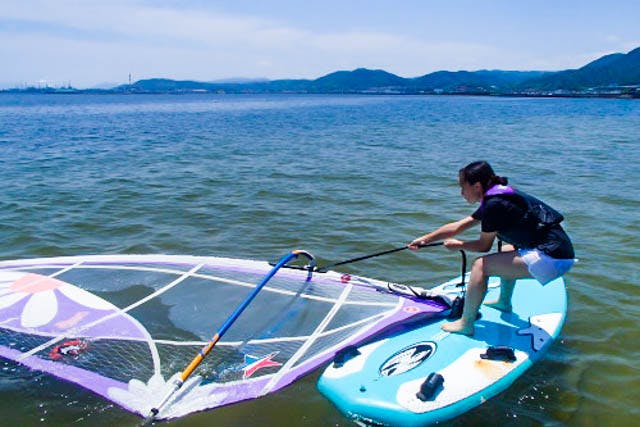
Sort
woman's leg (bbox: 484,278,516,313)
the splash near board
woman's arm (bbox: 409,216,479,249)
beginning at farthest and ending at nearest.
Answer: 1. woman's leg (bbox: 484,278,516,313)
2. woman's arm (bbox: 409,216,479,249)
3. the splash near board

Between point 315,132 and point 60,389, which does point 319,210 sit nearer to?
point 60,389

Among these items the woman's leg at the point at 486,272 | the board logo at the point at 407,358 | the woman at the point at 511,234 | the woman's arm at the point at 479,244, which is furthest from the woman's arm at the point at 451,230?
the board logo at the point at 407,358

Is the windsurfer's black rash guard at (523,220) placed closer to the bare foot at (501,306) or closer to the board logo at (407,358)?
the bare foot at (501,306)

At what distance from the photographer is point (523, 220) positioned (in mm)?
4543

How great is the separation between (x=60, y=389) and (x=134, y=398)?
0.89m

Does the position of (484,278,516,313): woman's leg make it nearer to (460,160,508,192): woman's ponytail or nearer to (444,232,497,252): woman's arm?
(444,232,497,252): woman's arm

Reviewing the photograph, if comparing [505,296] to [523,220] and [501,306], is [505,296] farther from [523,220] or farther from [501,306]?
[523,220]

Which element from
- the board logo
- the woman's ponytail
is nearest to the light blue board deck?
the board logo

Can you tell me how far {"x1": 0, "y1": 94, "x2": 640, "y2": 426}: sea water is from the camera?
4617 mm

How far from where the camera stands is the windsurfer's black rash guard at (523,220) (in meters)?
4.47

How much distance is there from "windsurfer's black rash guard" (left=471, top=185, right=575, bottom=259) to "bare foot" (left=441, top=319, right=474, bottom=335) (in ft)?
3.08

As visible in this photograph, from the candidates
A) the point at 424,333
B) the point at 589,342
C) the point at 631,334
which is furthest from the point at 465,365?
the point at 631,334

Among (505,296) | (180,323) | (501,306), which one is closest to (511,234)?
(505,296)

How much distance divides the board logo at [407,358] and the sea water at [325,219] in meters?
0.56
